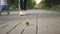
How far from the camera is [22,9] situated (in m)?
7.95

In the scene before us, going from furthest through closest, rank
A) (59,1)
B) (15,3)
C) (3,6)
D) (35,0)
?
1. (35,0)
2. (59,1)
3. (15,3)
4. (3,6)

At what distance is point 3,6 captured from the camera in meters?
8.80

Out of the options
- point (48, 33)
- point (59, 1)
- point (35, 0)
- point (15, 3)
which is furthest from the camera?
point (35, 0)

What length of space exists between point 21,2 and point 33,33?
15.3ft

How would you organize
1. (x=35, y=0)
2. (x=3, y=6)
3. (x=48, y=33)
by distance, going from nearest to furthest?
(x=48, y=33)
(x=3, y=6)
(x=35, y=0)

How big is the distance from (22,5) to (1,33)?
4.71 m

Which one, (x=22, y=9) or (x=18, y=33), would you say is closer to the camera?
(x=18, y=33)

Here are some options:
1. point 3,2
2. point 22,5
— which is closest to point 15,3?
point 3,2

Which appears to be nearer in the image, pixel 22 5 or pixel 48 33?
pixel 48 33

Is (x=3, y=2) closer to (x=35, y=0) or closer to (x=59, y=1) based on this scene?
(x=59, y=1)

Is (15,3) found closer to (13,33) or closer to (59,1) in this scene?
(59,1)

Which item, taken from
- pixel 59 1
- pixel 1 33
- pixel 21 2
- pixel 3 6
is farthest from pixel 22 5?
pixel 59 1

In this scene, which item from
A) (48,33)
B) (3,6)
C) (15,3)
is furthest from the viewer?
(15,3)

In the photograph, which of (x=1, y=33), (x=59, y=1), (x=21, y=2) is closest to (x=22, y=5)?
(x=21, y=2)
